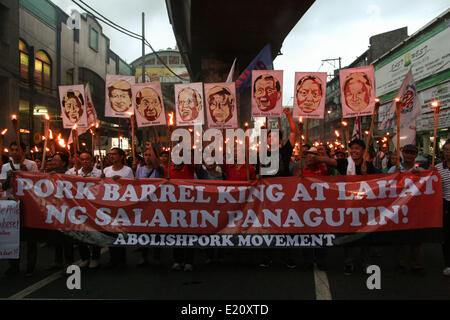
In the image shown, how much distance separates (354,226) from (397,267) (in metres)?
1.19

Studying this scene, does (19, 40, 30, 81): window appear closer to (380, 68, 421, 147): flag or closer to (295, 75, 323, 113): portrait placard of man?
(295, 75, 323, 113): portrait placard of man

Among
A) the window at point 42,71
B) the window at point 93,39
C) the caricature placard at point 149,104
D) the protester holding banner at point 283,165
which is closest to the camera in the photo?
the protester holding banner at point 283,165

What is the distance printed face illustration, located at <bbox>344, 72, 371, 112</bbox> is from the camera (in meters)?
4.97

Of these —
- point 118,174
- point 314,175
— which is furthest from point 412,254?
point 118,174

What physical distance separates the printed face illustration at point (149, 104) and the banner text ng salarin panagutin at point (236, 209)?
130cm

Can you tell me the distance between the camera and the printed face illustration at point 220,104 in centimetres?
571

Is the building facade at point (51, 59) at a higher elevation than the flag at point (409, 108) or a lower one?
higher

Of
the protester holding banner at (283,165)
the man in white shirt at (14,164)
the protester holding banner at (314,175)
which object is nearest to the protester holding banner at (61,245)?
the man in white shirt at (14,164)

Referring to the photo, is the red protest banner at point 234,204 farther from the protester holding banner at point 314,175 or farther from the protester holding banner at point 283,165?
the protester holding banner at point 283,165

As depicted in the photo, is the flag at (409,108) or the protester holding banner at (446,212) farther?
the flag at (409,108)

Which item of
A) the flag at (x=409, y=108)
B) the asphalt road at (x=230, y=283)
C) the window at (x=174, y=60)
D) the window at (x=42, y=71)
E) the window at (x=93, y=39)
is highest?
the window at (x=174, y=60)

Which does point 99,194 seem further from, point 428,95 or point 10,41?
point 428,95

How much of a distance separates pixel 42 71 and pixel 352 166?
20301 mm

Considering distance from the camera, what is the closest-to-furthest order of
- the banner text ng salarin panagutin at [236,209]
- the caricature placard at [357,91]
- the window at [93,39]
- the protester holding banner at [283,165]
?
the banner text ng salarin panagutin at [236,209] → the caricature placard at [357,91] → the protester holding banner at [283,165] → the window at [93,39]
